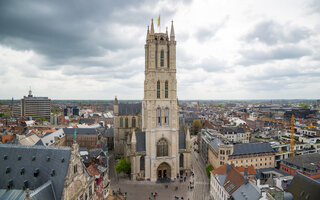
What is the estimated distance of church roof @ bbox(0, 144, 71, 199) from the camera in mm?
31391

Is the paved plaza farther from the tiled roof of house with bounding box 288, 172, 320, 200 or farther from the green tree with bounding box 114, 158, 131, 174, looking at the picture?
the tiled roof of house with bounding box 288, 172, 320, 200

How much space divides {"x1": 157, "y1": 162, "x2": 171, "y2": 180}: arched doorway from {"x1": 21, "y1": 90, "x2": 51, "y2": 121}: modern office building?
169053 millimetres

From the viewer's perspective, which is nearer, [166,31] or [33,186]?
[33,186]

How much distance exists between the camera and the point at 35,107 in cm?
19188

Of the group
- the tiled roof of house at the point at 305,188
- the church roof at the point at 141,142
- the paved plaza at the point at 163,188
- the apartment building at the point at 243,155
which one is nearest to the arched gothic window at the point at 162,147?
the church roof at the point at 141,142

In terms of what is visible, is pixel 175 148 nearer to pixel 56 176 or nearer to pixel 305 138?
pixel 56 176

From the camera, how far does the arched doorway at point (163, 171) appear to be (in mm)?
65188

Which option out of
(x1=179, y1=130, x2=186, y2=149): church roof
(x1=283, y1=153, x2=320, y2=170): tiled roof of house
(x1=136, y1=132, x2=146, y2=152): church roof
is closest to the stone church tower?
(x1=136, y1=132, x2=146, y2=152): church roof

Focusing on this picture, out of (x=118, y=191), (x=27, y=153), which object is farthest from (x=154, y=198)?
(x=27, y=153)

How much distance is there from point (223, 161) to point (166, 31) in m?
46.0

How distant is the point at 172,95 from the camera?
212 feet

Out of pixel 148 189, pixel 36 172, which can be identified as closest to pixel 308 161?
pixel 148 189

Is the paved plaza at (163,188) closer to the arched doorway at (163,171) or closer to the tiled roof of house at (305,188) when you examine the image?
the arched doorway at (163,171)

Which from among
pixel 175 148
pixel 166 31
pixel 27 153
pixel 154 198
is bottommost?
pixel 154 198
